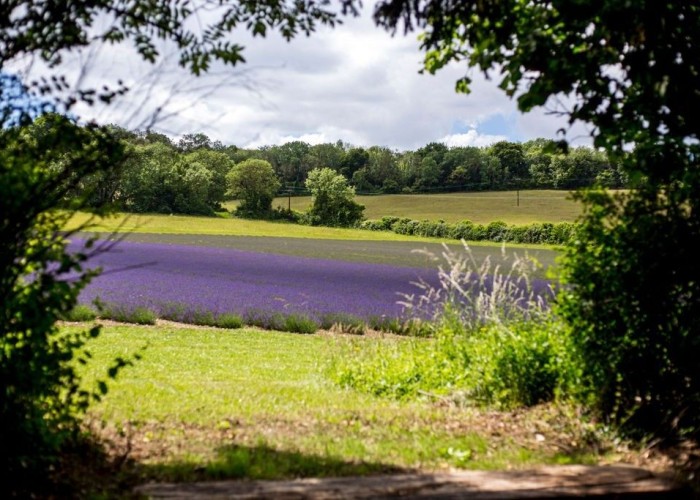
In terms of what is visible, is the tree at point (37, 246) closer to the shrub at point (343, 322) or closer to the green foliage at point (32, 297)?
the green foliage at point (32, 297)

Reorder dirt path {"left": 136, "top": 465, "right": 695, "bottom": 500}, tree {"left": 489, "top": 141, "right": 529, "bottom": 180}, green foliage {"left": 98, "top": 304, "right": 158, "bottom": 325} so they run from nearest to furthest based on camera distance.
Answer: dirt path {"left": 136, "top": 465, "right": 695, "bottom": 500}, green foliage {"left": 98, "top": 304, "right": 158, "bottom": 325}, tree {"left": 489, "top": 141, "right": 529, "bottom": 180}

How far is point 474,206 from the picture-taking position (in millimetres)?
96062

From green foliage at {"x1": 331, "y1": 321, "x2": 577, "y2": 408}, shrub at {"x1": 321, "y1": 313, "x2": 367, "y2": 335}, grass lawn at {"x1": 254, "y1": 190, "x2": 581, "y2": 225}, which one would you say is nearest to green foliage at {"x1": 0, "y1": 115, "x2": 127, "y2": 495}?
green foliage at {"x1": 331, "y1": 321, "x2": 577, "y2": 408}

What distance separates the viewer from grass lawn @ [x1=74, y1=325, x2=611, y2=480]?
218 inches

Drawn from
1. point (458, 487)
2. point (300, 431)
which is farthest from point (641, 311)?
point (300, 431)

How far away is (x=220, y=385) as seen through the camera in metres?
9.55

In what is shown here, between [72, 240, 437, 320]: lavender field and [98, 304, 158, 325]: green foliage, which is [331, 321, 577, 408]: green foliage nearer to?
[72, 240, 437, 320]: lavender field

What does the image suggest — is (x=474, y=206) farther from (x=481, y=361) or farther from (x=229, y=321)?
(x=481, y=361)

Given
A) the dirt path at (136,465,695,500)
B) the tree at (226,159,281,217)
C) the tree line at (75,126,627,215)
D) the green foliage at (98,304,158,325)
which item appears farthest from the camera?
the tree at (226,159,281,217)

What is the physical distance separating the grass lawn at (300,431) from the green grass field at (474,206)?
70.4 m

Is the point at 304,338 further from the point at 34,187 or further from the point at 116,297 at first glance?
the point at 34,187

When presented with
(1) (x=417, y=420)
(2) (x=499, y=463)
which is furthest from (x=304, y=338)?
(2) (x=499, y=463)

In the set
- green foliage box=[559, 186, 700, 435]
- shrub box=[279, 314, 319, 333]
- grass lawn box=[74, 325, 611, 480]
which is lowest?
shrub box=[279, 314, 319, 333]

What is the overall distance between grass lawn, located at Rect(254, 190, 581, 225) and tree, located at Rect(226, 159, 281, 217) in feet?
10.7
